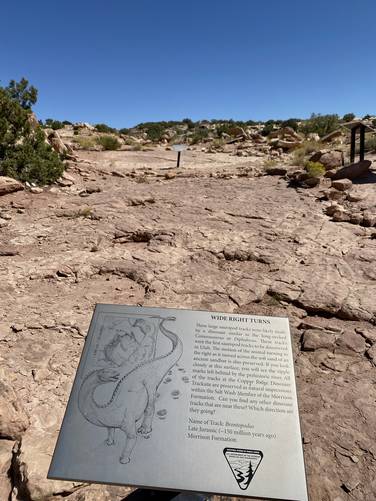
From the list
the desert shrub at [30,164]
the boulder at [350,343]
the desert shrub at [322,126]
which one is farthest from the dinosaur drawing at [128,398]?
the desert shrub at [322,126]

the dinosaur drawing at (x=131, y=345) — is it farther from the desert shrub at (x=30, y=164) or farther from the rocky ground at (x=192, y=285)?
the desert shrub at (x=30, y=164)

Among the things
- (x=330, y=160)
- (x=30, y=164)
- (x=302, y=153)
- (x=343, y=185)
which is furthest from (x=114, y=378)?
(x=302, y=153)

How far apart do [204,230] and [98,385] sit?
4.40 m

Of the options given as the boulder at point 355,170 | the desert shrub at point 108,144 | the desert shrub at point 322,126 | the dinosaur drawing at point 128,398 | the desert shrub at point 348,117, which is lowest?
the dinosaur drawing at point 128,398

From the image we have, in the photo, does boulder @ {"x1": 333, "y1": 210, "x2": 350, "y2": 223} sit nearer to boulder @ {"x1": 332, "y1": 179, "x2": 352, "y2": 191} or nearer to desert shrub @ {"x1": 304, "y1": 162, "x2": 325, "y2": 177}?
boulder @ {"x1": 332, "y1": 179, "x2": 352, "y2": 191}

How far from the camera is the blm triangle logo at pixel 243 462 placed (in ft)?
5.35

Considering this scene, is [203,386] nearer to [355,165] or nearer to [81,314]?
[81,314]

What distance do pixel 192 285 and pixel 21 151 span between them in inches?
259

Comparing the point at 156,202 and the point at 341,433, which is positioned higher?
the point at 156,202

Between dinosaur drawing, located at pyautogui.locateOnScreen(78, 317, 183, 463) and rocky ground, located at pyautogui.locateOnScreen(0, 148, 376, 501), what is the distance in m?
0.62

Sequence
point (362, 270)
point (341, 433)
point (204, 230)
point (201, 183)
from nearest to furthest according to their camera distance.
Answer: point (341, 433), point (362, 270), point (204, 230), point (201, 183)

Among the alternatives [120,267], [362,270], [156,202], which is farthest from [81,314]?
[156,202]

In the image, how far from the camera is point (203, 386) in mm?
1931

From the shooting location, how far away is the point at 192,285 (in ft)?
14.6
